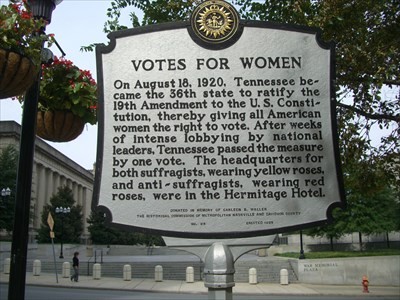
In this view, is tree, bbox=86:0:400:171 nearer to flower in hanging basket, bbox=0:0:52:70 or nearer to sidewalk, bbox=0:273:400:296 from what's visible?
flower in hanging basket, bbox=0:0:52:70

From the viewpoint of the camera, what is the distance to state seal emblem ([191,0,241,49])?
142 inches

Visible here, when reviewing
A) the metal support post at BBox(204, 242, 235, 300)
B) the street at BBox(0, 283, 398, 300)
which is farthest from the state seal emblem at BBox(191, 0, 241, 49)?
the street at BBox(0, 283, 398, 300)

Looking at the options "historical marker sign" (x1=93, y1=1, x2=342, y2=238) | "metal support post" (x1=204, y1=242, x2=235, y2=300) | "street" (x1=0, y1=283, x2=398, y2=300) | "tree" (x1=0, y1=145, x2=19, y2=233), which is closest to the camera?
"metal support post" (x1=204, y1=242, x2=235, y2=300)

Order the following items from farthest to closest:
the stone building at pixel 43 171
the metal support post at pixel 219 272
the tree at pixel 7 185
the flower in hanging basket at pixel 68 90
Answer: the stone building at pixel 43 171, the tree at pixel 7 185, the flower in hanging basket at pixel 68 90, the metal support post at pixel 219 272

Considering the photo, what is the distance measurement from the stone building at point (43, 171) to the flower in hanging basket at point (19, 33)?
48.8m

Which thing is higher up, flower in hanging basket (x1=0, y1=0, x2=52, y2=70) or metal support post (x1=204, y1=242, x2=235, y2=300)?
flower in hanging basket (x1=0, y1=0, x2=52, y2=70)

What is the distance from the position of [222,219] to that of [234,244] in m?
0.22

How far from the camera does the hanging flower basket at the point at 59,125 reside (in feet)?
14.8

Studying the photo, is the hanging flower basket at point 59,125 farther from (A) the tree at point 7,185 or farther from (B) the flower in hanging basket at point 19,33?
(A) the tree at point 7,185

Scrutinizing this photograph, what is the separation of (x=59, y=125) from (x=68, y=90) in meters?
0.39

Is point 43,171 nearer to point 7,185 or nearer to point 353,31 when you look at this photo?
point 7,185

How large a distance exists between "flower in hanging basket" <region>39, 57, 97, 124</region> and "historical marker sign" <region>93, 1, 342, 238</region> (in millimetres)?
864

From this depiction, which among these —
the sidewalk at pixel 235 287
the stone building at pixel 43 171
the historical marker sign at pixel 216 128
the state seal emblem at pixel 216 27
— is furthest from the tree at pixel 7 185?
the state seal emblem at pixel 216 27

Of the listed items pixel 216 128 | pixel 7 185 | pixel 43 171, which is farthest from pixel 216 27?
pixel 43 171
